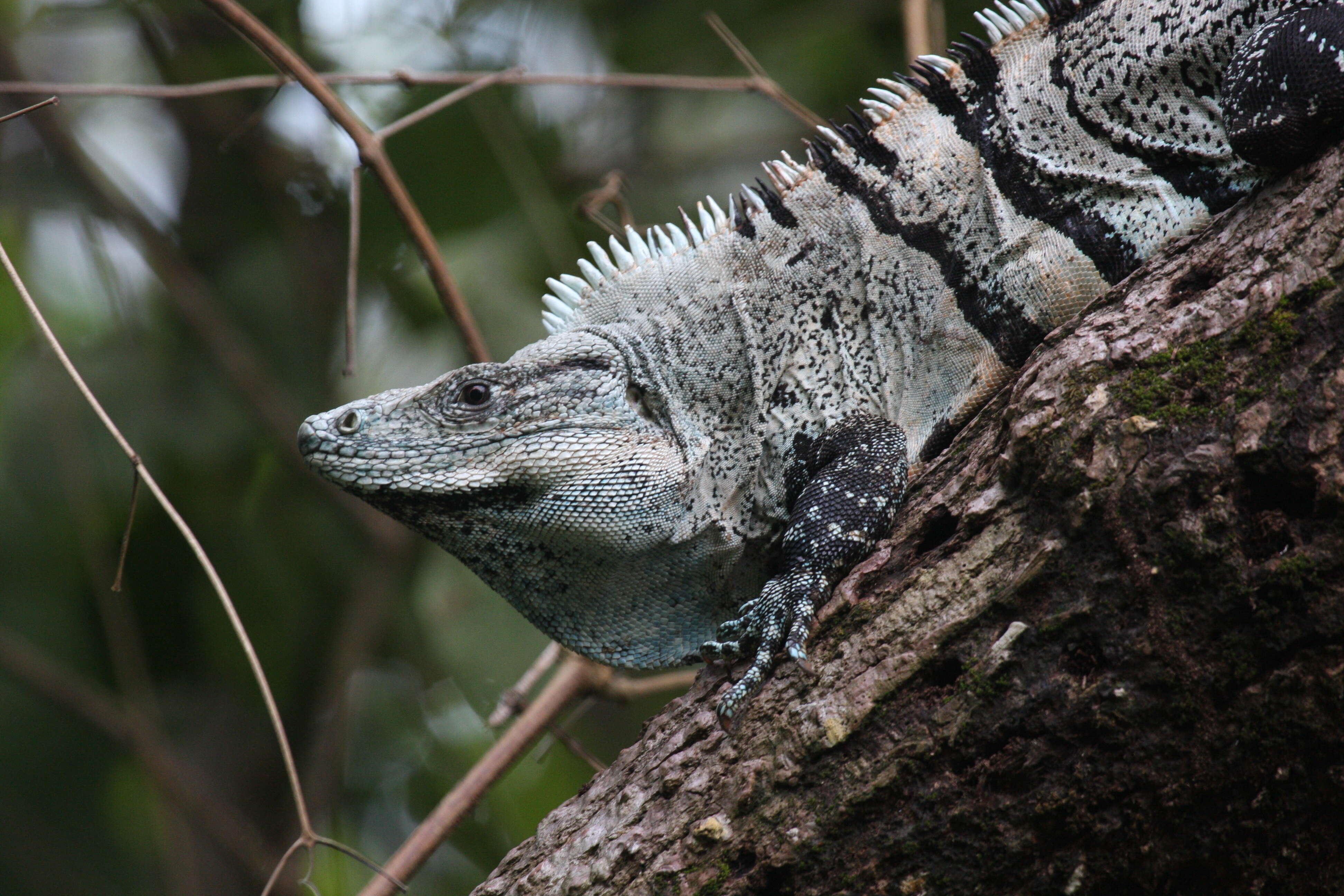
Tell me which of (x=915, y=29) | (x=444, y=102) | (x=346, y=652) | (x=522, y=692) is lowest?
Result: (x=522, y=692)

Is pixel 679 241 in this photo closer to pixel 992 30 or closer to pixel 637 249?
pixel 637 249

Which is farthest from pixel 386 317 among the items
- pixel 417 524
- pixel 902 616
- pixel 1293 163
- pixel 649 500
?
pixel 1293 163

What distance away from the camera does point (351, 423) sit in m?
4.07

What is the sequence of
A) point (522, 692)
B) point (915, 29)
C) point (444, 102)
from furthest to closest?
point (915, 29), point (522, 692), point (444, 102)

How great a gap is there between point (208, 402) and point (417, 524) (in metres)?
3.86

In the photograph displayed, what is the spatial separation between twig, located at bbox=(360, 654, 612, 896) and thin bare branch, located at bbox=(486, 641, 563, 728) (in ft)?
0.21

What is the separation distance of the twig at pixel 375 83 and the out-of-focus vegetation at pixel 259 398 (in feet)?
4.30

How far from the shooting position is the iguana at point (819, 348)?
373 cm

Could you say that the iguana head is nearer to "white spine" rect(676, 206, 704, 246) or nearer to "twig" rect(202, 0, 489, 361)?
"white spine" rect(676, 206, 704, 246)

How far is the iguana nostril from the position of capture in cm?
406

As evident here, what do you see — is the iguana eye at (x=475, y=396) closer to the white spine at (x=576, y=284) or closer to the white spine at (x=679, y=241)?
the white spine at (x=576, y=284)

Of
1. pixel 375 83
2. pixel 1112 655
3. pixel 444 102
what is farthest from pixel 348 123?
pixel 1112 655

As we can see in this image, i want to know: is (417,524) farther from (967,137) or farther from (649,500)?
(967,137)

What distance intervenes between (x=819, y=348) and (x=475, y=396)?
58.0 inches
